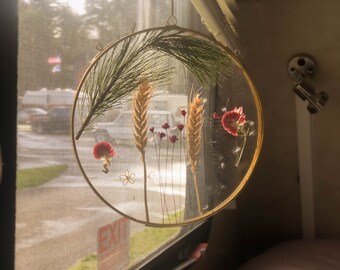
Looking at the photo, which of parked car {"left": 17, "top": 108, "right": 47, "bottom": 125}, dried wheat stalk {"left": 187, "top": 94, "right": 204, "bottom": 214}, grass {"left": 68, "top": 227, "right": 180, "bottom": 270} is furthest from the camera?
grass {"left": 68, "top": 227, "right": 180, "bottom": 270}

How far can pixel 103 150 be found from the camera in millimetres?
499

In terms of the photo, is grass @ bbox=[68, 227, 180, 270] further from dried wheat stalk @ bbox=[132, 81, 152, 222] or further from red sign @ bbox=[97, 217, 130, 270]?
dried wheat stalk @ bbox=[132, 81, 152, 222]

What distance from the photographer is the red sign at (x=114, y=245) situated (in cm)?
62

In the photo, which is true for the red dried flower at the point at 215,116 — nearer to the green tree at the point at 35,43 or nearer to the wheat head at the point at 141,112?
the wheat head at the point at 141,112

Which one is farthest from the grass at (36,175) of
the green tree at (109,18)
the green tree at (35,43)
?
the green tree at (109,18)

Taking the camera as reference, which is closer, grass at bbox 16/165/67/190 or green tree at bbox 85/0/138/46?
grass at bbox 16/165/67/190

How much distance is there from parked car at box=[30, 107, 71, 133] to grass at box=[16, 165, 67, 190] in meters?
0.05

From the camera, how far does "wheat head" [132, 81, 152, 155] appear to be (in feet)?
1.67

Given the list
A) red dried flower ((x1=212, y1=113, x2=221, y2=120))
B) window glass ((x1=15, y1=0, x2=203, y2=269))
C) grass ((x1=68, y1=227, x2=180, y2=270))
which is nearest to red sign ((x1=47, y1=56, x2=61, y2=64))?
window glass ((x1=15, y1=0, x2=203, y2=269))

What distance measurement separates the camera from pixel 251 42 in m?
1.58

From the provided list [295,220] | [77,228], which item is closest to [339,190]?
[295,220]

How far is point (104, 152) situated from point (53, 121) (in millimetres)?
85

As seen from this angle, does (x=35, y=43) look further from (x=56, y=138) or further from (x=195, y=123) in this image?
(x=195, y=123)

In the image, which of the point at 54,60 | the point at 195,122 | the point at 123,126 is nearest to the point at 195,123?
the point at 195,122
